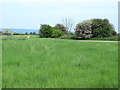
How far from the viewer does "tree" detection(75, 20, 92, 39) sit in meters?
36.2

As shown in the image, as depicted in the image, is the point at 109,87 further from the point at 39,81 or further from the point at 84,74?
the point at 39,81

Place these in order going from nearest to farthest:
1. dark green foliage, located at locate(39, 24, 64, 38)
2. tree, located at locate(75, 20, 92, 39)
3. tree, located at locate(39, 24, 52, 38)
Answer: tree, located at locate(75, 20, 92, 39) < dark green foliage, located at locate(39, 24, 64, 38) < tree, located at locate(39, 24, 52, 38)

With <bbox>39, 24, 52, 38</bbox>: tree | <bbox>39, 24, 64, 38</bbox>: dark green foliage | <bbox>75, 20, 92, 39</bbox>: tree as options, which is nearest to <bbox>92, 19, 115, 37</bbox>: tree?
<bbox>75, 20, 92, 39</bbox>: tree

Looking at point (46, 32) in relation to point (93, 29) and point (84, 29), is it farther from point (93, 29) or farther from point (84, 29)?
point (93, 29)

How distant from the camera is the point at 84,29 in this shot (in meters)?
36.5

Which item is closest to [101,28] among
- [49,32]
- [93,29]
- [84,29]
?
[93,29]

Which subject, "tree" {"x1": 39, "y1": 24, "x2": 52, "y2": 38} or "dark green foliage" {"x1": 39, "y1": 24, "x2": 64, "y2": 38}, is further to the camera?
"tree" {"x1": 39, "y1": 24, "x2": 52, "y2": 38}

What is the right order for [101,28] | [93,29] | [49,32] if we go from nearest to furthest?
[101,28], [93,29], [49,32]

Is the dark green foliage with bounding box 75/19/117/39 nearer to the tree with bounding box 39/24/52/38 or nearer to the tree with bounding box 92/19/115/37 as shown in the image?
the tree with bounding box 92/19/115/37

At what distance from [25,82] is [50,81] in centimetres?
47

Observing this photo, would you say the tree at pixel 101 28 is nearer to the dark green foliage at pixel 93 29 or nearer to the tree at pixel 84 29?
the dark green foliage at pixel 93 29

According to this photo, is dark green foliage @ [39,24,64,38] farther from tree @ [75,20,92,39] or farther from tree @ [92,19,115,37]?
tree @ [92,19,115,37]

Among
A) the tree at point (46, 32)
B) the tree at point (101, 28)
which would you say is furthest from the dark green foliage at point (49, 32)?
the tree at point (101, 28)

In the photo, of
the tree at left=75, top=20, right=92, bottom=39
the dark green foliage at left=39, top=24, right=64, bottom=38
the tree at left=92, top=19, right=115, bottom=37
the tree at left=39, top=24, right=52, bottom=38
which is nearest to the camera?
the tree at left=92, top=19, right=115, bottom=37
